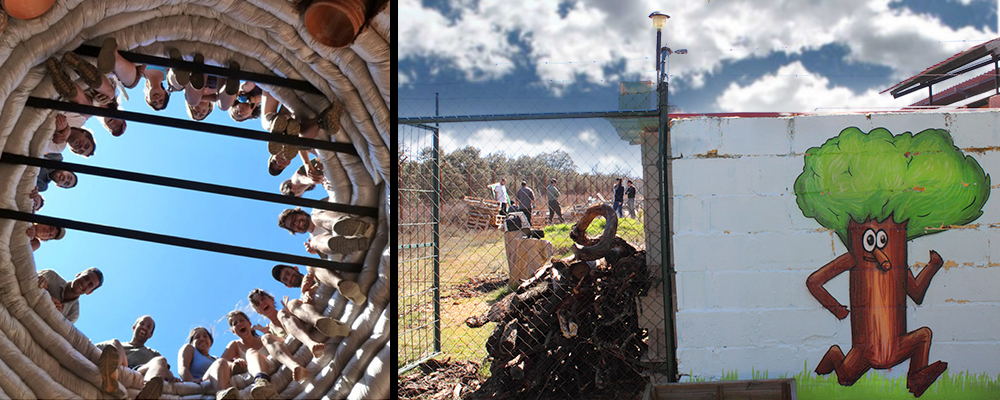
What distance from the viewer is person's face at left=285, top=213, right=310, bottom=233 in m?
2.23

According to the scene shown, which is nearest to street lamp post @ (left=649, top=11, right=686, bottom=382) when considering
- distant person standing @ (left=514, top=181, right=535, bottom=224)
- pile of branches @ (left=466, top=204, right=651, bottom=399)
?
pile of branches @ (left=466, top=204, right=651, bottom=399)

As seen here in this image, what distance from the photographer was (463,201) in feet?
24.1

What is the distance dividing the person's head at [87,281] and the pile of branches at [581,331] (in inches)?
107

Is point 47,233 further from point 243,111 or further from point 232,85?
point 232,85

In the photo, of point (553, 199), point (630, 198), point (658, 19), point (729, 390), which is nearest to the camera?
point (729, 390)

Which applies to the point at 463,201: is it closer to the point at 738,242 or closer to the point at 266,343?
Result: the point at 738,242

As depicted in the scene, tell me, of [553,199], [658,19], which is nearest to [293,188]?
[553,199]

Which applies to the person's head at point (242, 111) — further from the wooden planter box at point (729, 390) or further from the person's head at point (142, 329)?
the wooden planter box at point (729, 390)

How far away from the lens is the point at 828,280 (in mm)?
3557

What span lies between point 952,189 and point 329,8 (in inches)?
148

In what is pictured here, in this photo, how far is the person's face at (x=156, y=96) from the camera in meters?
2.45

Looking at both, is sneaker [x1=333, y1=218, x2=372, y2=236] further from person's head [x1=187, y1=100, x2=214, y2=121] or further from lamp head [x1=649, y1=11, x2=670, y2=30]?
lamp head [x1=649, y1=11, x2=670, y2=30]

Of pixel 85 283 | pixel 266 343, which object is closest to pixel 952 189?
pixel 266 343

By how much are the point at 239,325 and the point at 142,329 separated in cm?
49
